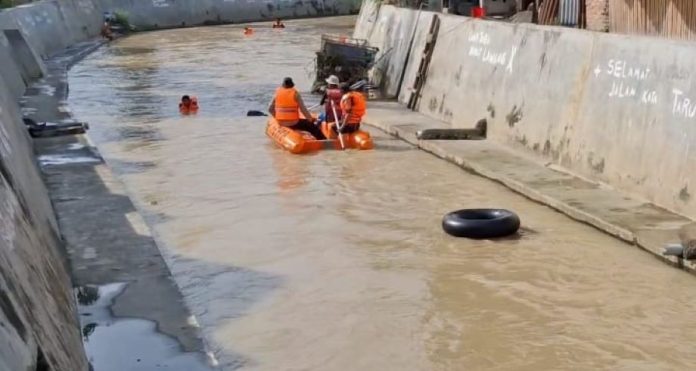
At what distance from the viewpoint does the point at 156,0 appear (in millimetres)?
53562

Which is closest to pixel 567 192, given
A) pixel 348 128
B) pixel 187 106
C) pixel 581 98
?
pixel 581 98

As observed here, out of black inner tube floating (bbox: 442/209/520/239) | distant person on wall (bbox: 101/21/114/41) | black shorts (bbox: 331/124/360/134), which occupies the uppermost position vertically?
black inner tube floating (bbox: 442/209/520/239)

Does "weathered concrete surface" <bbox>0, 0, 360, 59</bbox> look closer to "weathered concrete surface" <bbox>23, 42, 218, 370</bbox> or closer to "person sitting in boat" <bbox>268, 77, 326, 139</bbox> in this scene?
"person sitting in boat" <bbox>268, 77, 326, 139</bbox>

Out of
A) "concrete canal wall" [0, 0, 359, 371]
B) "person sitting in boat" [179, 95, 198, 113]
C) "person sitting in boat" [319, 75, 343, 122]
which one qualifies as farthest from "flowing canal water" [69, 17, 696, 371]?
"person sitting in boat" [179, 95, 198, 113]

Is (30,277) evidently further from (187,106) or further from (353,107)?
(187,106)

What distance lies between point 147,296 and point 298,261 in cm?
254

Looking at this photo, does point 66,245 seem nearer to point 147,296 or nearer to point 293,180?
point 147,296

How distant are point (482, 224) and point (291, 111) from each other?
6.95m

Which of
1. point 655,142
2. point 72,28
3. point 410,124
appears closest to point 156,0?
point 72,28

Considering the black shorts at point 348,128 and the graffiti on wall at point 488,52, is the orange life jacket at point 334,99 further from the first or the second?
the graffiti on wall at point 488,52

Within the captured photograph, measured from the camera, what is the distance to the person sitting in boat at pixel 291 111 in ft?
57.7

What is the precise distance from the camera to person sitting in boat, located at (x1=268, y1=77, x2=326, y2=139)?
17594 mm

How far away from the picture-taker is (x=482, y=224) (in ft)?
38.0

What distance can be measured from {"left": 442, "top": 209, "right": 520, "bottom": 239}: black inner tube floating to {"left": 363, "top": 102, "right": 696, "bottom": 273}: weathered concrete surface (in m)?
0.98
